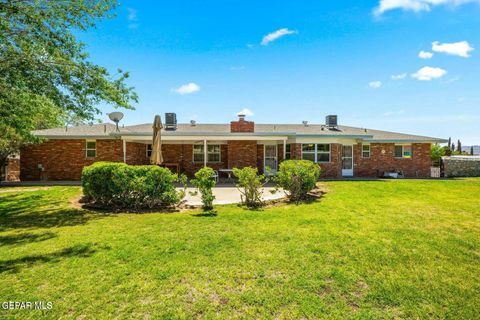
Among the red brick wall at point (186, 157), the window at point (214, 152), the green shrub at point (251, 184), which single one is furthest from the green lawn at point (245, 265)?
the window at point (214, 152)

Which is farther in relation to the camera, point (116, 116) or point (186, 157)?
point (186, 157)

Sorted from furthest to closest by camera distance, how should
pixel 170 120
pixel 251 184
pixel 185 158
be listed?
pixel 170 120 → pixel 185 158 → pixel 251 184

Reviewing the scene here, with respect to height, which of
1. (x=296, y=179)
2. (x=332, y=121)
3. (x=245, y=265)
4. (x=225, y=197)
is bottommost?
(x=245, y=265)

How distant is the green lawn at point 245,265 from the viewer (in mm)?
3141

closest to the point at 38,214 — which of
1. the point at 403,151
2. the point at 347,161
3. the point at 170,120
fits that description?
the point at 170,120

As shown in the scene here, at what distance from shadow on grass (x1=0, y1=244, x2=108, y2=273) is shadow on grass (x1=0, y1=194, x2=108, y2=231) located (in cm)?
233

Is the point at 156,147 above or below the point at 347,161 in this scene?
above

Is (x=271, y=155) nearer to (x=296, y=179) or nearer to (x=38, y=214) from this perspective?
(x=296, y=179)

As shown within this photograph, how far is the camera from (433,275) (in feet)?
12.9

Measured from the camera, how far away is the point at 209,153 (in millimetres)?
18844

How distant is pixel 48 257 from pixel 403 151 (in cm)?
2271

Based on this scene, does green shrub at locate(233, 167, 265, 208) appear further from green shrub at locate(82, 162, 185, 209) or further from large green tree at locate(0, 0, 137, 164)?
large green tree at locate(0, 0, 137, 164)

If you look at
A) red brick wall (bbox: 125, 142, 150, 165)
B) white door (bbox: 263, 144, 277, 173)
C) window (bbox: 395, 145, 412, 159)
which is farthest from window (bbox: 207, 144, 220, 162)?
window (bbox: 395, 145, 412, 159)

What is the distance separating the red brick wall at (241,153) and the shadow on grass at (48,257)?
1288 centimetres
